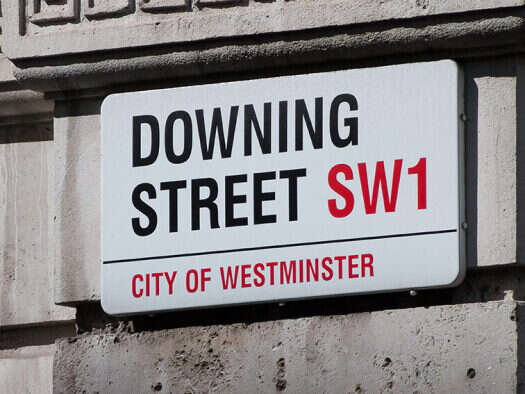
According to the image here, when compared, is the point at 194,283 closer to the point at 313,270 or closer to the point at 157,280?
the point at 157,280

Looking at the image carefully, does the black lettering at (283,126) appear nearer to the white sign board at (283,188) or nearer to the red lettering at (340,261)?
the white sign board at (283,188)

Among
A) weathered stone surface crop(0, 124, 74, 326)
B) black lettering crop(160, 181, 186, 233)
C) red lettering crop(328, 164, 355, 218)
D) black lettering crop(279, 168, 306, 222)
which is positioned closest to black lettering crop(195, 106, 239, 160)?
black lettering crop(160, 181, 186, 233)

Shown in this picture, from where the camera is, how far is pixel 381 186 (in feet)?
24.3

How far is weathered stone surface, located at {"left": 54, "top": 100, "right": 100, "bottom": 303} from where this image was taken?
7.80 m

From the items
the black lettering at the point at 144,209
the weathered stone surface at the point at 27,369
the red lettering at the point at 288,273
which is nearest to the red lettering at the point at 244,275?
the red lettering at the point at 288,273

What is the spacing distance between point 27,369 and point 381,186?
4.81 ft

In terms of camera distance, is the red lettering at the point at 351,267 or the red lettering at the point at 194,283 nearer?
the red lettering at the point at 351,267

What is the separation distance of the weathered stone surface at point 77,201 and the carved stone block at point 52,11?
0.89ft

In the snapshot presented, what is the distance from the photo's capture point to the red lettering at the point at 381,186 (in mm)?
7391

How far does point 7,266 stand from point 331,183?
130 centimetres

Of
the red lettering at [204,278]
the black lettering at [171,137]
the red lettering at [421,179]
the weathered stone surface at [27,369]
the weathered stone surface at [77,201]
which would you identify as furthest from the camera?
the weathered stone surface at [27,369]

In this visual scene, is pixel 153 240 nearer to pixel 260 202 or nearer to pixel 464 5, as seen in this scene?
pixel 260 202

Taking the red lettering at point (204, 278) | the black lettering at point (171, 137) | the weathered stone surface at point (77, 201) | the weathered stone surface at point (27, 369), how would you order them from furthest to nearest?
the weathered stone surface at point (27, 369) → the weathered stone surface at point (77, 201) → the black lettering at point (171, 137) → the red lettering at point (204, 278)

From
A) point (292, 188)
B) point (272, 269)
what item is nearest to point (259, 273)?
point (272, 269)
